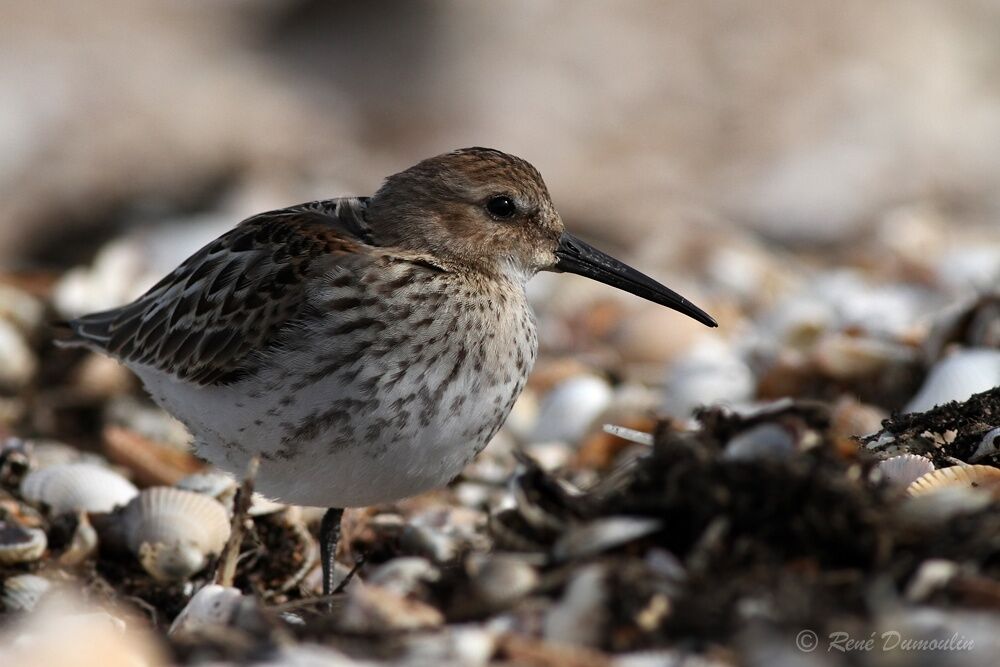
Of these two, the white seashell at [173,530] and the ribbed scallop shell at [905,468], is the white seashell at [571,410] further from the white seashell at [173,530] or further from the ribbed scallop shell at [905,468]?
the ribbed scallop shell at [905,468]

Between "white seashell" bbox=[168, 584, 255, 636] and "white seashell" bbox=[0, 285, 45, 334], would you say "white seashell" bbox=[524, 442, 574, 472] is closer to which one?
"white seashell" bbox=[168, 584, 255, 636]

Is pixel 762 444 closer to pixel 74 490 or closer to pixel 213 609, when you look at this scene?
pixel 213 609

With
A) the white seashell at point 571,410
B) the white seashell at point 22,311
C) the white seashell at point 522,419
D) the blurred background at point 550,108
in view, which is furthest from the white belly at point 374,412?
the blurred background at point 550,108

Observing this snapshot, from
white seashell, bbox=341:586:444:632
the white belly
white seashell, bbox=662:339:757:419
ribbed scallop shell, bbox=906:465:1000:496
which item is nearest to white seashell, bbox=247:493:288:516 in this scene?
the white belly

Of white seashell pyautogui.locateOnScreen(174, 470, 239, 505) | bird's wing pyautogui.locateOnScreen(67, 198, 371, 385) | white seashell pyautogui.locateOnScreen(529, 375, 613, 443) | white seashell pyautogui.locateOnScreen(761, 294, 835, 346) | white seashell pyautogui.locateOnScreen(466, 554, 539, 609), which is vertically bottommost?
white seashell pyautogui.locateOnScreen(466, 554, 539, 609)

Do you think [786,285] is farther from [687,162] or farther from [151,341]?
[151,341]

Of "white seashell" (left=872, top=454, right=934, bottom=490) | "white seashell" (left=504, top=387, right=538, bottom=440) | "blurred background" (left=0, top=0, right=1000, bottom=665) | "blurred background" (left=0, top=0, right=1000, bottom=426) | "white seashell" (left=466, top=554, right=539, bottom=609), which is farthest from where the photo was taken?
"blurred background" (left=0, top=0, right=1000, bottom=426)
